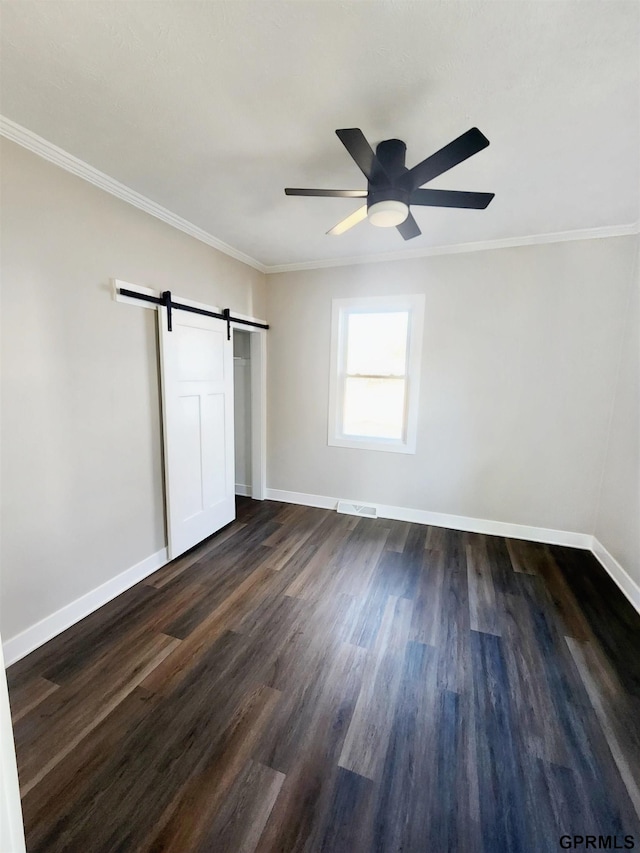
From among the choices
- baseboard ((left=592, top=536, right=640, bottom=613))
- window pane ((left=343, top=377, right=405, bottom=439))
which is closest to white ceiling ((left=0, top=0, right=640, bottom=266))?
window pane ((left=343, top=377, right=405, bottom=439))

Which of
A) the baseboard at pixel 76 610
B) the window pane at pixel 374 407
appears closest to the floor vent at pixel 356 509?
the window pane at pixel 374 407

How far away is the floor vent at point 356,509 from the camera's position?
3.58 m

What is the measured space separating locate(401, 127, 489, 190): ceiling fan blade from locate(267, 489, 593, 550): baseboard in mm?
2768

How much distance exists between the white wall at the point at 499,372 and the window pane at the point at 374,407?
9.3 inches

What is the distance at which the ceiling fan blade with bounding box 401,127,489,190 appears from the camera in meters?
1.27

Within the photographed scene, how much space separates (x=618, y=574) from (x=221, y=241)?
409 centimetres

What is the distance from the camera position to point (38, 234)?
1.75m

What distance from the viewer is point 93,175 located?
1951mm

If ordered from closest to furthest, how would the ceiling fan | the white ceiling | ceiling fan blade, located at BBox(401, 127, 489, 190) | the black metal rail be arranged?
the white ceiling
ceiling fan blade, located at BBox(401, 127, 489, 190)
the ceiling fan
the black metal rail

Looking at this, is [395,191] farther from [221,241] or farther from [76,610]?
[76,610]

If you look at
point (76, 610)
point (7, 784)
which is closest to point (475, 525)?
point (76, 610)

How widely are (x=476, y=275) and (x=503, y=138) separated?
4.71 ft

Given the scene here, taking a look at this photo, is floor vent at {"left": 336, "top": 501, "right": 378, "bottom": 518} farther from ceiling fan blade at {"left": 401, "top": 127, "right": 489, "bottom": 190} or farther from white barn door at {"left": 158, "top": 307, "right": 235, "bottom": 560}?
ceiling fan blade at {"left": 401, "top": 127, "right": 489, "bottom": 190}

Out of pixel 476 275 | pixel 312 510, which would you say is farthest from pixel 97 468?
pixel 476 275
